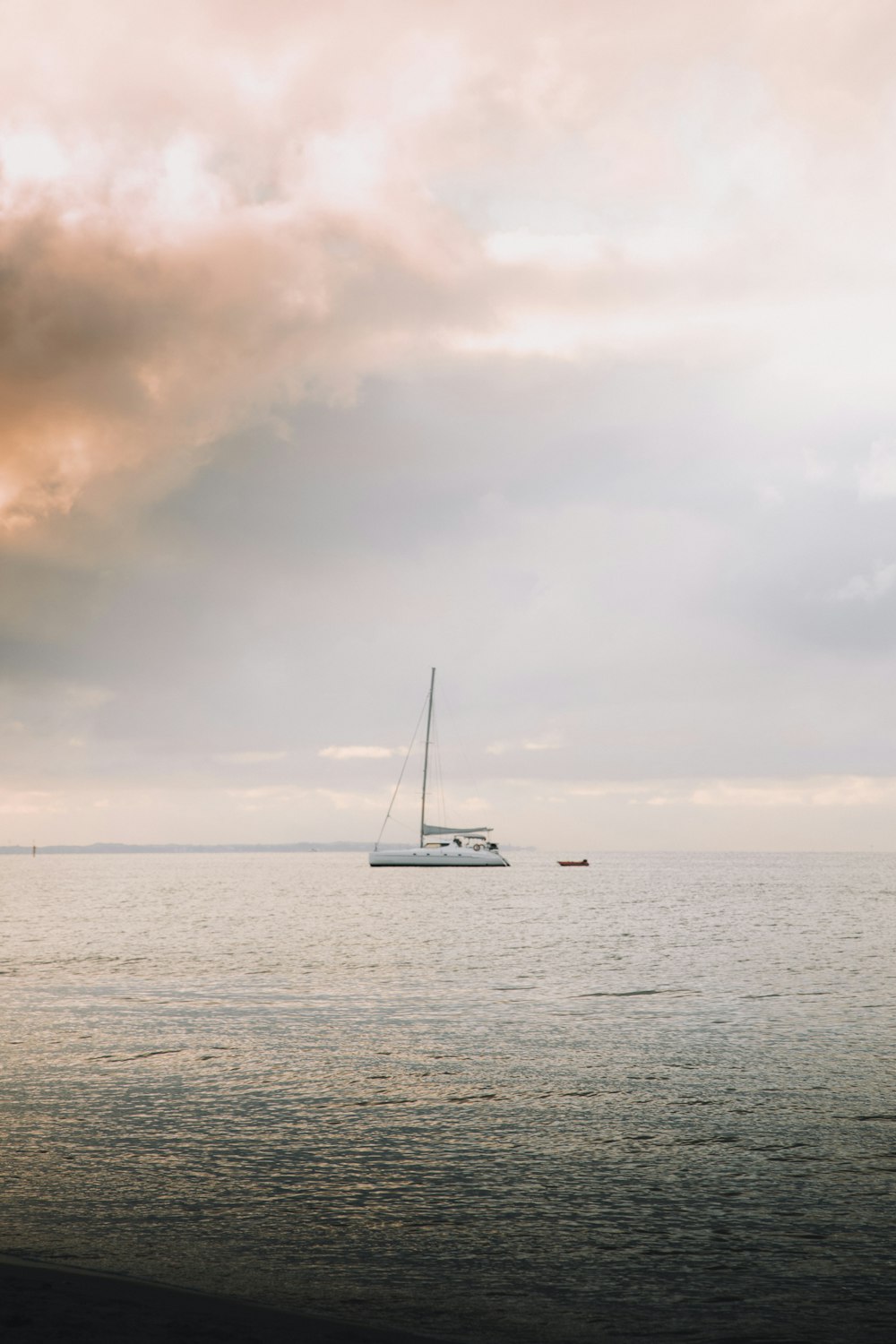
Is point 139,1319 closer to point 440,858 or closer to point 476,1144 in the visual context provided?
point 476,1144

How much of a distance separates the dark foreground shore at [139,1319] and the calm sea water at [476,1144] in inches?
29.7

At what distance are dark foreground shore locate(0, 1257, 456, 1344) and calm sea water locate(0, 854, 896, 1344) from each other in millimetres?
755

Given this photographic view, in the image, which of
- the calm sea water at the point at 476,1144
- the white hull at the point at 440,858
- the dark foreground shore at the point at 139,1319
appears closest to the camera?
the dark foreground shore at the point at 139,1319

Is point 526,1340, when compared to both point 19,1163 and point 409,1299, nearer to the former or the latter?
point 409,1299

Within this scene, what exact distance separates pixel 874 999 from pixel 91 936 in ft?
164

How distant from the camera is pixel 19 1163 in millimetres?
16625

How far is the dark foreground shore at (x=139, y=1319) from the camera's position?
31.1 feet

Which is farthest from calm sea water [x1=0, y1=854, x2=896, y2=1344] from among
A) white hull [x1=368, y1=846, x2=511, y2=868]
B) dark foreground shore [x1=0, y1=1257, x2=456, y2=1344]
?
white hull [x1=368, y1=846, x2=511, y2=868]

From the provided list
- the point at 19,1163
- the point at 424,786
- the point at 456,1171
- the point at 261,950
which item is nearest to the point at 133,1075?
the point at 19,1163

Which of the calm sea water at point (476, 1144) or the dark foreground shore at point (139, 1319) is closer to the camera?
the dark foreground shore at point (139, 1319)

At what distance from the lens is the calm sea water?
11.6 m

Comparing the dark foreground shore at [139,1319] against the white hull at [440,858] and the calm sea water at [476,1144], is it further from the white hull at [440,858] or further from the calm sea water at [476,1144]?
the white hull at [440,858]

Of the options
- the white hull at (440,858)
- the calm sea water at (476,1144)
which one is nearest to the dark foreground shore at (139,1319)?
the calm sea water at (476,1144)

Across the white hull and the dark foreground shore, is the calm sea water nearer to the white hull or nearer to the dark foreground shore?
the dark foreground shore
